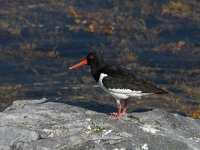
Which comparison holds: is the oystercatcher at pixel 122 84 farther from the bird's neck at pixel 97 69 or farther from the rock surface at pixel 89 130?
the rock surface at pixel 89 130

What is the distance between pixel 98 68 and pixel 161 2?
599 inches

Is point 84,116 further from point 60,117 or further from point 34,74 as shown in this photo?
point 34,74

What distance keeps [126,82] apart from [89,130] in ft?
5.52

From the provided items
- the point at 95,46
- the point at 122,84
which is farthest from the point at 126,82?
the point at 95,46

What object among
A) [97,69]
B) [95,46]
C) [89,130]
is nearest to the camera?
[89,130]

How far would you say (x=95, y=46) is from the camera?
23.7 metres

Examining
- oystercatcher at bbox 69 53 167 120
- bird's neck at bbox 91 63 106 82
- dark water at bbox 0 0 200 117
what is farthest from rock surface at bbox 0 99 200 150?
dark water at bbox 0 0 200 117

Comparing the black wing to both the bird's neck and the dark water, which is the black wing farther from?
the dark water

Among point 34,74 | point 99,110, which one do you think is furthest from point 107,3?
point 99,110

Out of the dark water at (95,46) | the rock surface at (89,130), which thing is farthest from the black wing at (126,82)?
the dark water at (95,46)

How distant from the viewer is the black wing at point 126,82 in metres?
13.2

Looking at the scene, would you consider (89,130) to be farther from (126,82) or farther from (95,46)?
(95,46)

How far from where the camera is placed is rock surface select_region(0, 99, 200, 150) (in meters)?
11.7

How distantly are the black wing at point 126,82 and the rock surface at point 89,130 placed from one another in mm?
548
